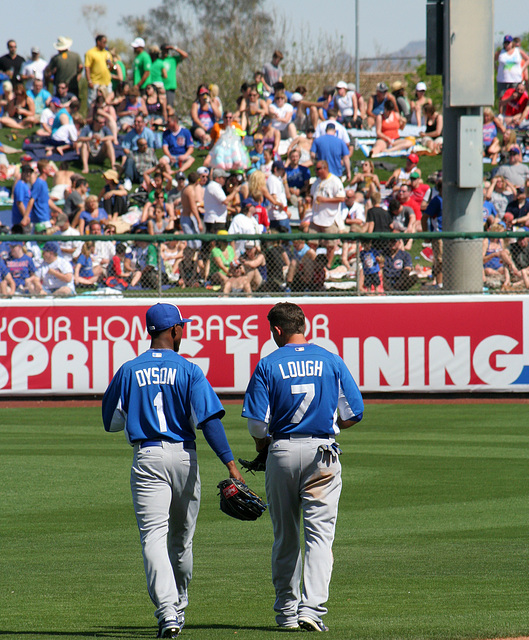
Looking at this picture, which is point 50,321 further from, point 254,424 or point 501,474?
point 254,424

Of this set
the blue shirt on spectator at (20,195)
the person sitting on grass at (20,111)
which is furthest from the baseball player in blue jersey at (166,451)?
the person sitting on grass at (20,111)

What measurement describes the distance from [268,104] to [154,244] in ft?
35.3

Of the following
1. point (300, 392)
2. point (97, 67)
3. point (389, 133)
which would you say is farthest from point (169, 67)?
point (300, 392)

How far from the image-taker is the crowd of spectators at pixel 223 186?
1495 centimetres

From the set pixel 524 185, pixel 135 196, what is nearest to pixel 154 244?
pixel 135 196

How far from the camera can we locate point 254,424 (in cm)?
537

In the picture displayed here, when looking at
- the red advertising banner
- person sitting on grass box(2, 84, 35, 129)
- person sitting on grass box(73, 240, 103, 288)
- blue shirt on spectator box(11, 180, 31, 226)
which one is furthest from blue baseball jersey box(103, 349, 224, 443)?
Result: person sitting on grass box(2, 84, 35, 129)

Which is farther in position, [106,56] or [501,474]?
[106,56]

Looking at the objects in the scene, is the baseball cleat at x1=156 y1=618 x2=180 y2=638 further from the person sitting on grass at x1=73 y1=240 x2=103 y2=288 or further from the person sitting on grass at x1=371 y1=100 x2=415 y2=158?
the person sitting on grass at x1=371 y1=100 x2=415 y2=158

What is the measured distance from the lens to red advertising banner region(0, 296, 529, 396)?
48.8 feet

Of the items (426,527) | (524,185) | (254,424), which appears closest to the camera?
(254,424)

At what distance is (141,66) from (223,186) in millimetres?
8195

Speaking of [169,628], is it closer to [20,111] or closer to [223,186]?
[223,186]

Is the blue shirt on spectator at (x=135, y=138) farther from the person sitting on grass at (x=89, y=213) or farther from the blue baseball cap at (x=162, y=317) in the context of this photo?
the blue baseball cap at (x=162, y=317)
